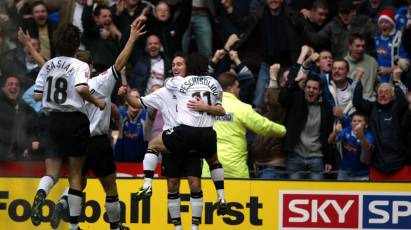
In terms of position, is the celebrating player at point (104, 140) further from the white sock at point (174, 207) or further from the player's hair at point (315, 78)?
the player's hair at point (315, 78)

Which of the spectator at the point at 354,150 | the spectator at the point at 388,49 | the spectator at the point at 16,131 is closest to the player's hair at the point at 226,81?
the spectator at the point at 354,150

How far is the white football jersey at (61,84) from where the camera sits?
46.2 ft

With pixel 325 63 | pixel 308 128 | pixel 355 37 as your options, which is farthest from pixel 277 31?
pixel 308 128

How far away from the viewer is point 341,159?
1755 cm

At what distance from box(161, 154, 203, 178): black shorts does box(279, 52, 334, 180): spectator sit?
2.70 meters

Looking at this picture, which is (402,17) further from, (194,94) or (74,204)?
(74,204)

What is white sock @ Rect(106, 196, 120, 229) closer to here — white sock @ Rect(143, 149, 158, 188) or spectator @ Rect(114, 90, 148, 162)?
white sock @ Rect(143, 149, 158, 188)

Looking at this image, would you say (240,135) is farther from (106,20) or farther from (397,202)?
(106,20)

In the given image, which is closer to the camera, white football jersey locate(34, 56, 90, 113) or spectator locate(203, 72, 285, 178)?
white football jersey locate(34, 56, 90, 113)

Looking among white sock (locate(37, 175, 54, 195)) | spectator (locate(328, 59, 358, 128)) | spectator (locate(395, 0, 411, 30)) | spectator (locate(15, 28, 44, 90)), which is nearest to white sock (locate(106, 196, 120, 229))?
white sock (locate(37, 175, 54, 195))

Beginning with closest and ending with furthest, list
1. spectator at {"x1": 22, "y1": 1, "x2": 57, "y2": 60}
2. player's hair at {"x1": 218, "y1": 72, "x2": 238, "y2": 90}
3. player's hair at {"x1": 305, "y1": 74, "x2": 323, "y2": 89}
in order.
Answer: player's hair at {"x1": 218, "y1": 72, "x2": 238, "y2": 90} → player's hair at {"x1": 305, "y1": 74, "x2": 323, "y2": 89} → spectator at {"x1": 22, "y1": 1, "x2": 57, "y2": 60}

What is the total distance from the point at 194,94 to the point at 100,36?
4466 mm

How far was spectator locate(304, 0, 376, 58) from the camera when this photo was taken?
19188 millimetres

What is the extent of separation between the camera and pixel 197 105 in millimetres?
14758
